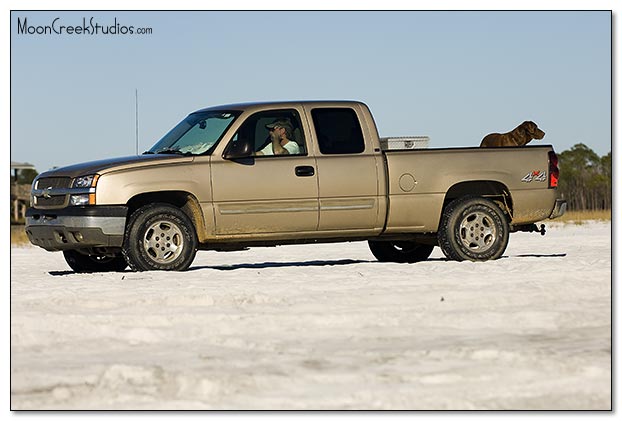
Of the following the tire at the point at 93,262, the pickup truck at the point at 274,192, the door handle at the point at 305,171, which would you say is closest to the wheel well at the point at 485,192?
the pickup truck at the point at 274,192

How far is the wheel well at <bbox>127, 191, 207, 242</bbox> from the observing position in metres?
15.0

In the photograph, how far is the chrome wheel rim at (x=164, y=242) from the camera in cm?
1495

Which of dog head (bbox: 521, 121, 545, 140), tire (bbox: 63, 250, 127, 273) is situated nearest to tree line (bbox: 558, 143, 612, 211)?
dog head (bbox: 521, 121, 545, 140)

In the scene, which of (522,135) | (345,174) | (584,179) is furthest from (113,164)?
(584,179)

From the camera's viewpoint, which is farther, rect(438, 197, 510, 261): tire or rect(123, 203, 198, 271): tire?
rect(438, 197, 510, 261): tire

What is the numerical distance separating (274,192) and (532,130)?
4.25 metres

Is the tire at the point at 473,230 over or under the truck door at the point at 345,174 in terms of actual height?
under

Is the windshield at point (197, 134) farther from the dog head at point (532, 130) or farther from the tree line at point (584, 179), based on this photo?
the tree line at point (584, 179)

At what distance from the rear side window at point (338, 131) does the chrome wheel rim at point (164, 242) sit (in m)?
1.90

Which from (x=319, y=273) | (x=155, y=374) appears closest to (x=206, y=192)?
(x=319, y=273)

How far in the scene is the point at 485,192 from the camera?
16641 millimetres

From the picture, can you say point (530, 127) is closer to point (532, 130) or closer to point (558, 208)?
point (532, 130)

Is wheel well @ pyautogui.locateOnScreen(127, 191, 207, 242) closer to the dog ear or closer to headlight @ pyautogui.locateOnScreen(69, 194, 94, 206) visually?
headlight @ pyautogui.locateOnScreen(69, 194, 94, 206)

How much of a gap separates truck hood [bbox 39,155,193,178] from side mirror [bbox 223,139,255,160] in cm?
41
